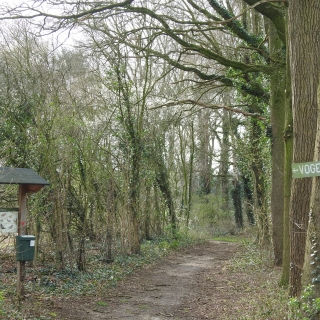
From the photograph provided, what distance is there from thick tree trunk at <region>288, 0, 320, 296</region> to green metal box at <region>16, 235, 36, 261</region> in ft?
14.7

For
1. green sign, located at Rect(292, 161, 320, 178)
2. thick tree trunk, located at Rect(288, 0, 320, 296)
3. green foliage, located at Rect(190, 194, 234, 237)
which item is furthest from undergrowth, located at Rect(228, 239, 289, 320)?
green foliage, located at Rect(190, 194, 234, 237)

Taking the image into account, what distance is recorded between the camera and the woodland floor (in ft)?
23.7

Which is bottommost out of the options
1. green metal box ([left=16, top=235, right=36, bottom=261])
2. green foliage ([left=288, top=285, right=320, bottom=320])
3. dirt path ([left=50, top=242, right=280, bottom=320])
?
dirt path ([left=50, top=242, right=280, bottom=320])

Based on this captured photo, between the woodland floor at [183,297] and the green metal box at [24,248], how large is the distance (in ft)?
3.24

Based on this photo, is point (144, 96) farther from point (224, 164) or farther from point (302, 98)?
point (224, 164)

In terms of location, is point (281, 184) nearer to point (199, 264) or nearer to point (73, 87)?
point (199, 264)

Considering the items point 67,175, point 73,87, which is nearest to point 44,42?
point 73,87

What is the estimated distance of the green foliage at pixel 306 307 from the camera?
4980 millimetres

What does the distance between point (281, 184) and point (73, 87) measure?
7.79 m

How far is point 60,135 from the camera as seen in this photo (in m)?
10.4

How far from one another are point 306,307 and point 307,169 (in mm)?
1695

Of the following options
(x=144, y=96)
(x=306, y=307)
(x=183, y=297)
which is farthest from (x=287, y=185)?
(x=144, y=96)

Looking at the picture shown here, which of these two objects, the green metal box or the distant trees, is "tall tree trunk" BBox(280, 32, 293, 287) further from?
the green metal box

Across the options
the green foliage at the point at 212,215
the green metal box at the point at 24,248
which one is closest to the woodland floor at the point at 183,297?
the green metal box at the point at 24,248
